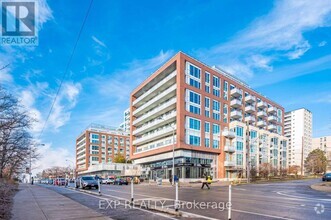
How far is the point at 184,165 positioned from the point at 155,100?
18.2 metres

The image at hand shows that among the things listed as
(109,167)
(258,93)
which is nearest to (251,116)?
(258,93)

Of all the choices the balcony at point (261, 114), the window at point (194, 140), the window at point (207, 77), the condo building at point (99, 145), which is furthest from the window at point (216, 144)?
the condo building at point (99, 145)

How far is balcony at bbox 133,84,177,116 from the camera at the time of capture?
58.8 metres

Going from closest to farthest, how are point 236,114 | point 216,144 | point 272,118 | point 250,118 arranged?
point 216,144 < point 236,114 < point 250,118 < point 272,118

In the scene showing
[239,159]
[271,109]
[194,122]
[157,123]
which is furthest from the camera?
[271,109]

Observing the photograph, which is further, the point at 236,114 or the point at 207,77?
the point at 236,114

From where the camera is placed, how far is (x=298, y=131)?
558ft

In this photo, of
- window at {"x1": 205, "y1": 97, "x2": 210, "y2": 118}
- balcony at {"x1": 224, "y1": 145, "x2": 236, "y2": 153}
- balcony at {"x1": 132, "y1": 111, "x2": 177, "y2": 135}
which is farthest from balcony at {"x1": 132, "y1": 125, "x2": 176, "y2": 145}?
balcony at {"x1": 224, "y1": 145, "x2": 236, "y2": 153}

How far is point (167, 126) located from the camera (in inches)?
2431

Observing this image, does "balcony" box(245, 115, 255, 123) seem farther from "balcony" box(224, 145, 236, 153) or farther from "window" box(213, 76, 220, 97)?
"window" box(213, 76, 220, 97)

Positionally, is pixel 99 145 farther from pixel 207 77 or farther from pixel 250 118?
pixel 207 77

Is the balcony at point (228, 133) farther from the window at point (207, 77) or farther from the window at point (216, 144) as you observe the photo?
the window at point (207, 77)

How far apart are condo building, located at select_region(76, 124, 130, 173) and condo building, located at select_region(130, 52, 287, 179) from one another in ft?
162

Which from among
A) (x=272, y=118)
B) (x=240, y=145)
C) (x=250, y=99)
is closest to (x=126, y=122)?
(x=272, y=118)
